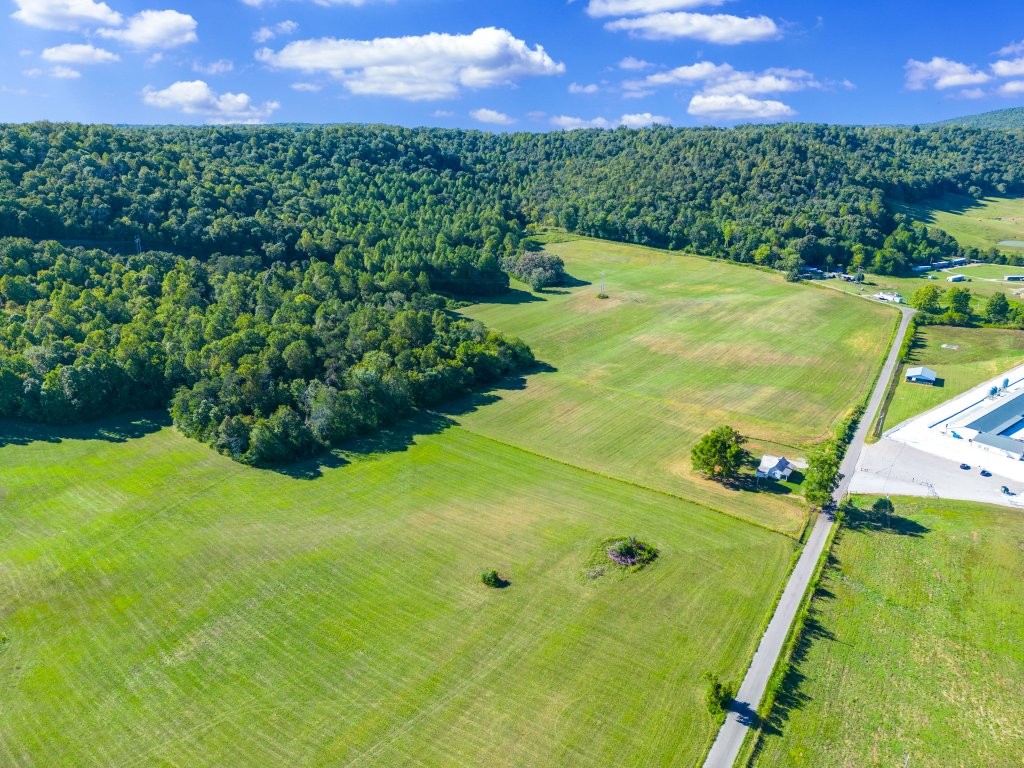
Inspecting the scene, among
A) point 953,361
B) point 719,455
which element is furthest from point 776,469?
point 953,361

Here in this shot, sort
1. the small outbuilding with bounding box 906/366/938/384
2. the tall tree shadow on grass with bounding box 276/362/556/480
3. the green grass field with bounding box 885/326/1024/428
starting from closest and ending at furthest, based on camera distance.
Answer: the tall tree shadow on grass with bounding box 276/362/556/480, the green grass field with bounding box 885/326/1024/428, the small outbuilding with bounding box 906/366/938/384

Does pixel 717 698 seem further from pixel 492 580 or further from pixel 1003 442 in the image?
pixel 1003 442

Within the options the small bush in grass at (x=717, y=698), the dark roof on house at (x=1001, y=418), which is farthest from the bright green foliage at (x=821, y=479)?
the small bush in grass at (x=717, y=698)

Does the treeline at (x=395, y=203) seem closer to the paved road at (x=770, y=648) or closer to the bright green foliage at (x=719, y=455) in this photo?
the bright green foliage at (x=719, y=455)

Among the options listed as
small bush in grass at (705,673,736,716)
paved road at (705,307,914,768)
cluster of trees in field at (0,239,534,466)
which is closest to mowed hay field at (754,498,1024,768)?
paved road at (705,307,914,768)

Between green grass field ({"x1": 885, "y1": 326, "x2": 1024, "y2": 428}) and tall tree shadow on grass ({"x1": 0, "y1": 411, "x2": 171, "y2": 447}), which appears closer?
tall tree shadow on grass ({"x1": 0, "y1": 411, "x2": 171, "y2": 447})

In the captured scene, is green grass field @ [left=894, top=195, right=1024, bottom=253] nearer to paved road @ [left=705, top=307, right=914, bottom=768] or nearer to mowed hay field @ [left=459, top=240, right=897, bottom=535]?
mowed hay field @ [left=459, top=240, right=897, bottom=535]

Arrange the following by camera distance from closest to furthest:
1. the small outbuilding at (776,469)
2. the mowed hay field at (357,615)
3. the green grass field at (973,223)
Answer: the mowed hay field at (357,615), the small outbuilding at (776,469), the green grass field at (973,223)
